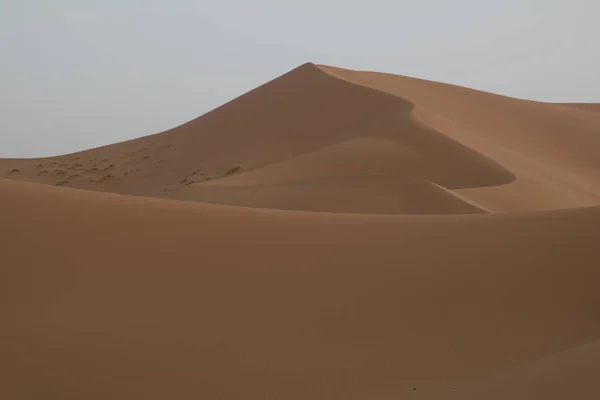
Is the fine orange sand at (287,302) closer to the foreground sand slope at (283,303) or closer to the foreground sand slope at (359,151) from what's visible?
the foreground sand slope at (283,303)

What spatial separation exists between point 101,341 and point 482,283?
2.44 meters

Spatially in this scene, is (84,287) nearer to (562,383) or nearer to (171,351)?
(171,351)

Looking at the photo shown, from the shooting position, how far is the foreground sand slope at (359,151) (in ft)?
39.7

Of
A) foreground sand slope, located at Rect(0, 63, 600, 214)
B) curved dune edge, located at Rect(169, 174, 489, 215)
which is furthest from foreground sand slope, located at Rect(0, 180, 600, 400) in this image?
foreground sand slope, located at Rect(0, 63, 600, 214)

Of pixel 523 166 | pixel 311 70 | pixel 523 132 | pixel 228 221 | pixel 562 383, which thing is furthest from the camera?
pixel 311 70

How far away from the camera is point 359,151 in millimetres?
14562

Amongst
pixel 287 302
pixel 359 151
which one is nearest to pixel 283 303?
pixel 287 302

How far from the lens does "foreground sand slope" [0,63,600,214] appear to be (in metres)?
12.1

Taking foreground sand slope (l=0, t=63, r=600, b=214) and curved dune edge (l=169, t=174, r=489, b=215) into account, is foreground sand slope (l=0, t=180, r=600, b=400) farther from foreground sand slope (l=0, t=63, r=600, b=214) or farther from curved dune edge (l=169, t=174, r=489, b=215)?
foreground sand slope (l=0, t=63, r=600, b=214)

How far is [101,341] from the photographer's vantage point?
3502 mm

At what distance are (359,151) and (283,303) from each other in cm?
1067

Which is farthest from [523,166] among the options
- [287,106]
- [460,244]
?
[460,244]

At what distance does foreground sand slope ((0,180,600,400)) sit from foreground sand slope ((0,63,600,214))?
483cm

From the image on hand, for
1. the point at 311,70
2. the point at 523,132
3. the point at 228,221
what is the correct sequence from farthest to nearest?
1. the point at 311,70
2. the point at 523,132
3. the point at 228,221
